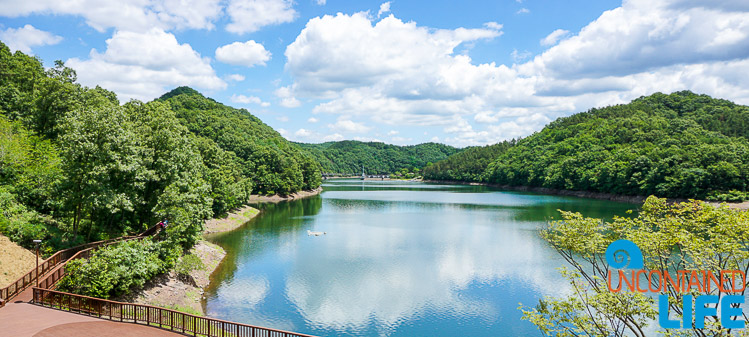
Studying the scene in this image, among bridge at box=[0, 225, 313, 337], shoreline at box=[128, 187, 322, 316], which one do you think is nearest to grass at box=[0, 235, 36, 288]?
bridge at box=[0, 225, 313, 337]

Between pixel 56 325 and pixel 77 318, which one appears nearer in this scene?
pixel 56 325

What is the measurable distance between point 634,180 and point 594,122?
63.6m

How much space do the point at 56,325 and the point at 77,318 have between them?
120 cm

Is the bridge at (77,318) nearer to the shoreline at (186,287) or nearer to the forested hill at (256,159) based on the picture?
the shoreline at (186,287)

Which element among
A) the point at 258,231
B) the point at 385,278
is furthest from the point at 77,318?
the point at 258,231

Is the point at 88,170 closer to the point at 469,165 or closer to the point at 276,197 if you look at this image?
the point at 276,197

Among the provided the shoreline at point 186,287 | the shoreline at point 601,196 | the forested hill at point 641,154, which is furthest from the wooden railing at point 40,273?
the forested hill at point 641,154

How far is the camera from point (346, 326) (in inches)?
826

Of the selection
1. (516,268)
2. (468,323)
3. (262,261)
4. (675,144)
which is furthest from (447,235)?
(675,144)

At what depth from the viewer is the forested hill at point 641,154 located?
231 ft

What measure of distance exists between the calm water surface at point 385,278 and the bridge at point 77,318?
494 centimetres

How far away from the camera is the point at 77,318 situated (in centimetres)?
1609

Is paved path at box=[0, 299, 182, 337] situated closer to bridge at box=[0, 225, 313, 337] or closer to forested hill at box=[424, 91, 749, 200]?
bridge at box=[0, 225, 313, 337]

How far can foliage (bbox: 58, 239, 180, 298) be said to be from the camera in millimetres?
19438
